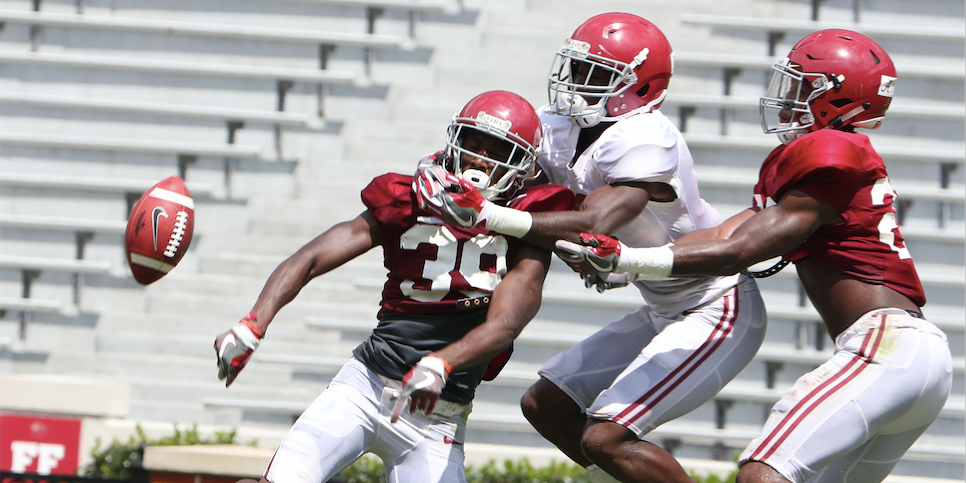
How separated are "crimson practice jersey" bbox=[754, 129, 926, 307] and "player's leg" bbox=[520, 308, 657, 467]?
0.69 metres

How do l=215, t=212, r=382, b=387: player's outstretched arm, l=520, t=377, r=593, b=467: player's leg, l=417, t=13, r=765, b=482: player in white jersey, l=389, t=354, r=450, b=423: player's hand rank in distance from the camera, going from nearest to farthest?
l=389, t=354, r=450, b=423: player's hand < l=215, t=212, r=382, b=387: player's outstretched arm < l=417, t=13, r=765, b=482: player in white jersey < l=520, t=377, r=593, b=467: player's leg

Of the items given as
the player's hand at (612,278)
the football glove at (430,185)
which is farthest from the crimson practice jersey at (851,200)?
the football glove at (430,185)

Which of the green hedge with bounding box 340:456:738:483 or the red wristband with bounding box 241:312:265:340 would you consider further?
the green hedge with bounding box 340:456:738:483

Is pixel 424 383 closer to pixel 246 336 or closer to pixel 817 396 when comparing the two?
pixel 246 336

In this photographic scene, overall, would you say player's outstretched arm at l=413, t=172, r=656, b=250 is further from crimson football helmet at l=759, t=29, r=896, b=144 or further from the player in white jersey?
crimson football helmet at l=759, t=29, r=896, b=144

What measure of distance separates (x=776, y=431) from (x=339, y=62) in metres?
4.60

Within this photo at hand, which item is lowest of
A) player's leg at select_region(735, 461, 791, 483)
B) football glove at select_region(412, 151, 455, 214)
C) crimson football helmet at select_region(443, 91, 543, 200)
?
player's leg at select_region(735, 461, 791, 483)

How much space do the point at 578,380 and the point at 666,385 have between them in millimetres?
347

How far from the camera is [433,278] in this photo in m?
2.81

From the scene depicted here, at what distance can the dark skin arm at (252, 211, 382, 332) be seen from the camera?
286 centimetres

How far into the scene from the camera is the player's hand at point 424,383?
2418 millimetres

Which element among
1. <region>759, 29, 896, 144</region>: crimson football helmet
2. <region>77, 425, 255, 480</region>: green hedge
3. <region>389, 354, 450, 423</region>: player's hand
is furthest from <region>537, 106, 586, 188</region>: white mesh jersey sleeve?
<region>77, 425, 255, 480</region>: green hedge

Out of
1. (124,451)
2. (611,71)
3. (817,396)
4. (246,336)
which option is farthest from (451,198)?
(124,451)

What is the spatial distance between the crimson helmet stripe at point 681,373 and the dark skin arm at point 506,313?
49 cm
